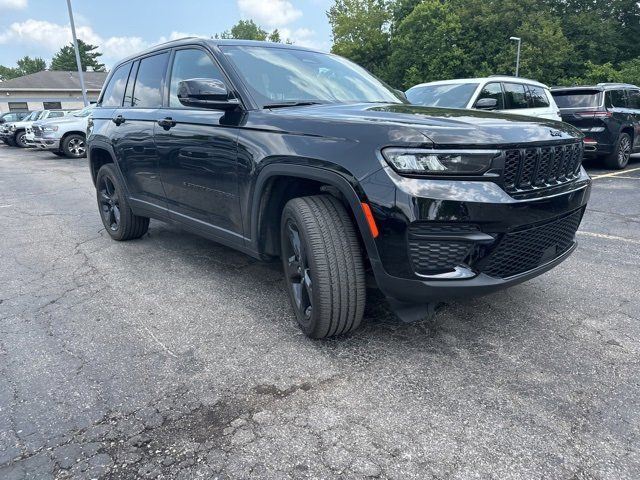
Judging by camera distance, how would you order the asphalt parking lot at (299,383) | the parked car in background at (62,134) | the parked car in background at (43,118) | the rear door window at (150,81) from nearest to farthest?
the asphalt parking lot at (299,383) < the rear door window at (150,81) < the parked car in background at (62,134) < the parked car in background at (43,118)

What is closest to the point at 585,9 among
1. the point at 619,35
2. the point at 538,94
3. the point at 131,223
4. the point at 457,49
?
the point at 619,35

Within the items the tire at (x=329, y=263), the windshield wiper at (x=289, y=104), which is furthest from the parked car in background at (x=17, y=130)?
the tire at (x=329, y=263)

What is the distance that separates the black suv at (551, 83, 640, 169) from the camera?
363 inches

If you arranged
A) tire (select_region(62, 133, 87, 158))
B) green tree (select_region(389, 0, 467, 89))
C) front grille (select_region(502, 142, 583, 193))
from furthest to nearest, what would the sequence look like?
green tree (select_region(389, 0, 467, 89)), tire (select_region(62, 133, 87, 158)), front grille (select_region(502, 142, 583, 193))

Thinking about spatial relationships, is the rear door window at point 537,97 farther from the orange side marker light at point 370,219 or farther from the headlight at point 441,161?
the orange side marker light at point 370,219

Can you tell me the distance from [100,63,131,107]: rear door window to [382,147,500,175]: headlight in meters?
3.57

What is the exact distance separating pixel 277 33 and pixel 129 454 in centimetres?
7170

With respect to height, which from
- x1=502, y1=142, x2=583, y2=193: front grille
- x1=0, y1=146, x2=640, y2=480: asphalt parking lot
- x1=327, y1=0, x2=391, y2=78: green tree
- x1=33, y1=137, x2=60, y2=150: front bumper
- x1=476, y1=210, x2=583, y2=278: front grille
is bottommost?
x1=0, y1=146, x2=640, y2=480: asphalt parking lot

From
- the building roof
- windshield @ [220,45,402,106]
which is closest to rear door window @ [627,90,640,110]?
windshield @ [220,45,402,106]

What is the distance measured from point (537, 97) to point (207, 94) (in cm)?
761

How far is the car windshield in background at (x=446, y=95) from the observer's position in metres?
7.38

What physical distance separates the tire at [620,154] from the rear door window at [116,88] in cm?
895

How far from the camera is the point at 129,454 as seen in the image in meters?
1.92

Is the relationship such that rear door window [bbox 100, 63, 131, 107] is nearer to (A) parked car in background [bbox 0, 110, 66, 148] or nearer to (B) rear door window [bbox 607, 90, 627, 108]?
(B) rear door window [bbox 607, 90, 627, 108]
